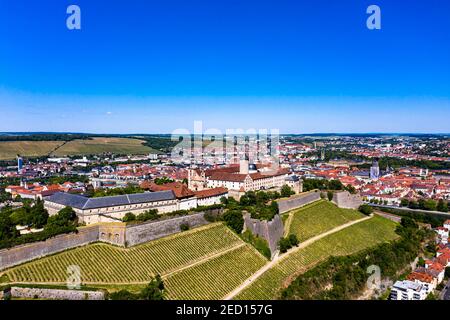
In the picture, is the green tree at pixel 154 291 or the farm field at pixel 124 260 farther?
the farm field at pixel 124 260

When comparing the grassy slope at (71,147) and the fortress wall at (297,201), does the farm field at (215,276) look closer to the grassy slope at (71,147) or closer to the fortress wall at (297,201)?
the fortress wall at (297,201)

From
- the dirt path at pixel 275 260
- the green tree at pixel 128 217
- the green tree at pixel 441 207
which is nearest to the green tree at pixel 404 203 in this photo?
the green tree at pixel 441 207

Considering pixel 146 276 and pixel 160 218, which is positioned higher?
pixel 160 218

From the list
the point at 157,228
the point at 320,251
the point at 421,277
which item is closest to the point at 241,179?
the point at 320,251

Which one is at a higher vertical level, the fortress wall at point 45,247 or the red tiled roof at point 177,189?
the red tiled roof at point 177,189

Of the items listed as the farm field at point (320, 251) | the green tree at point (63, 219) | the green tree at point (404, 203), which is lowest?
the green tree at point (404, 203)

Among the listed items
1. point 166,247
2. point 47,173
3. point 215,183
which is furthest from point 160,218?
point 47,173
